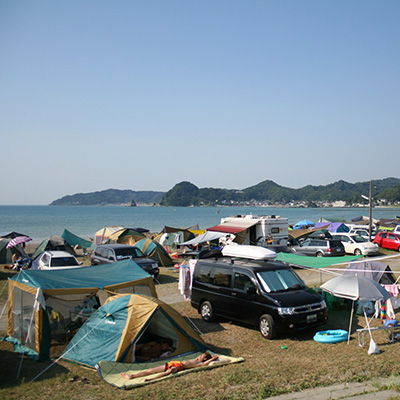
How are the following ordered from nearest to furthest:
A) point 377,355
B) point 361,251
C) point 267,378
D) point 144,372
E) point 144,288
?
1. point 267,378
2. point 144,372
3. point 377,355
4. point 144,288
5. point 361,251

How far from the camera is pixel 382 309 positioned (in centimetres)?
1157

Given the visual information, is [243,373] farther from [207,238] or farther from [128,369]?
[207,238]

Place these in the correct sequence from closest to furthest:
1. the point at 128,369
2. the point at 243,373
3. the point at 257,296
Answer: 1. the point at 243,373
2. the point at 128,369
3. the point at 257,296

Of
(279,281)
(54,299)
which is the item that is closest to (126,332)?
(54,299)

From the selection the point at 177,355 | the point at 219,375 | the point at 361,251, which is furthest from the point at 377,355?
the point at 361,251

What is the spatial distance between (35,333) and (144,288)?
10.4 feet

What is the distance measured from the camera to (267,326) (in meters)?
9.96

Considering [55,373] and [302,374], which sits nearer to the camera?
[302,374]

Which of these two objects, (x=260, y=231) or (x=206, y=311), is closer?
(x=206, y=311)

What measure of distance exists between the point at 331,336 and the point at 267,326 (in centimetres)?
146

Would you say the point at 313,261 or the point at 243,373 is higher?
the point at 313,261

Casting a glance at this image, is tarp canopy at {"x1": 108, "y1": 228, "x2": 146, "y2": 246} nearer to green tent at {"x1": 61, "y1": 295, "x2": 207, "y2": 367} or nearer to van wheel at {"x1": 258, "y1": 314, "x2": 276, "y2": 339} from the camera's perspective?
van wheel at {"x1": 258, "y1": 314, "x2": 276, "y2": 339}

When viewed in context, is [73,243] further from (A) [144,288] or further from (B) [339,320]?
(B) [339,320]

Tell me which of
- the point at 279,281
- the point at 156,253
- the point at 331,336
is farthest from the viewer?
the point at 156,253
